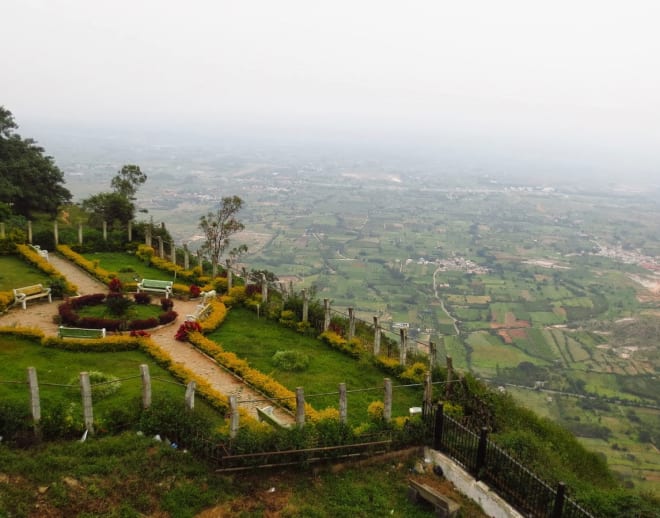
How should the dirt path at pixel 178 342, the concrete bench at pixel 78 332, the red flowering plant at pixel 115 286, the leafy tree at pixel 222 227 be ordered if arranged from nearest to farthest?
the dirt path at pixel 178 342 → the concrete bench at pixel 78 332 → the red flowering plant at pixel 115 286 → the leafy tree at pixel 222 227

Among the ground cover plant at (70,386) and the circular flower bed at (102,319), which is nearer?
the ground cover plant at (70,386)

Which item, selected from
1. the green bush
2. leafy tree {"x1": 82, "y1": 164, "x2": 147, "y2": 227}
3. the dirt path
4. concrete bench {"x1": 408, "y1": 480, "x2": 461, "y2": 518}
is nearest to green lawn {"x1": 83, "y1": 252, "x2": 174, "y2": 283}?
the dirt path

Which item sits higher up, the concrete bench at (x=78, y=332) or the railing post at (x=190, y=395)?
the railing post at (x=190, y=395)

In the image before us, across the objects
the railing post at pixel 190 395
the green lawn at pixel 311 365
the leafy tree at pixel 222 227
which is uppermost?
the leafy tree at pixel 222 227

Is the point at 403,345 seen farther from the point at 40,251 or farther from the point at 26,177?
the point at 26,177

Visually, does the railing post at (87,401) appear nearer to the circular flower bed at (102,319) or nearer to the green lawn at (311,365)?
the green lawn at (311,365)

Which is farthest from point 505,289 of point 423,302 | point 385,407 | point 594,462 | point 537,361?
point 385,407

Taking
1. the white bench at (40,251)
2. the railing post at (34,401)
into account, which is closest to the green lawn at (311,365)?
the railing post at (34,401)

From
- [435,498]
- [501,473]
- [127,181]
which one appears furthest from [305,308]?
[127,181]
